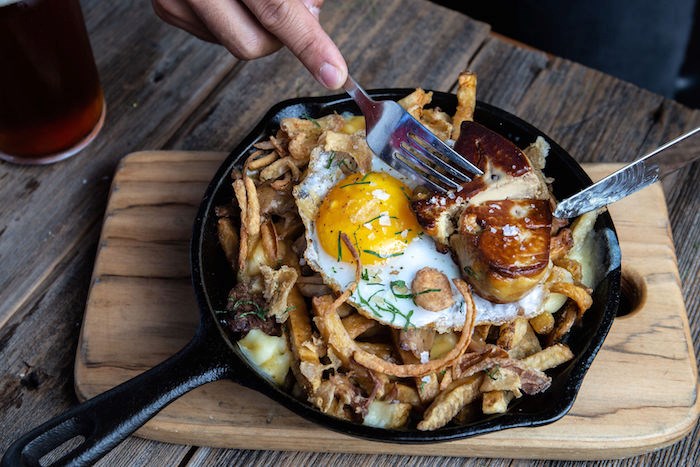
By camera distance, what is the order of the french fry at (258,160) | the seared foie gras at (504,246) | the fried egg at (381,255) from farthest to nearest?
the french fry at (258,160)
the fried egg at (381,255)
the seared foie gras at (504,246)

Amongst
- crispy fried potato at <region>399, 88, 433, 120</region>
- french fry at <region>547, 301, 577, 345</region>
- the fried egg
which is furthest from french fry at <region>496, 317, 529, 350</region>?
crispy fried potato at <region>399, 88, 433, 120</region>

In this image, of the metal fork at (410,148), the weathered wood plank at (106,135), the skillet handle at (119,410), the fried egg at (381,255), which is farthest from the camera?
the weathered wood plank at (106,135)

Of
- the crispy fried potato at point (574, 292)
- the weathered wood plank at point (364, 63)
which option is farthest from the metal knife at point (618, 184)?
the weathered wood plank at point (364, 63)

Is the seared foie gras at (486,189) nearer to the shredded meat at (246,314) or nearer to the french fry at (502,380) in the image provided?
the french fry at (502,380)

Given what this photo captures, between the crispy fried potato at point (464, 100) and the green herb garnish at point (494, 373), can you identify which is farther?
the crispy fried potato at point (464, 100)

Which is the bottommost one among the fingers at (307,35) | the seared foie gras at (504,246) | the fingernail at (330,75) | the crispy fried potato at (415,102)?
the seared foie gras at (504,246)

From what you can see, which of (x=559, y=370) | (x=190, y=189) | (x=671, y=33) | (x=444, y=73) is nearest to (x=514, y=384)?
(x=559, y=370)

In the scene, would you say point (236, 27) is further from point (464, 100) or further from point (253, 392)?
point (253, 392)
